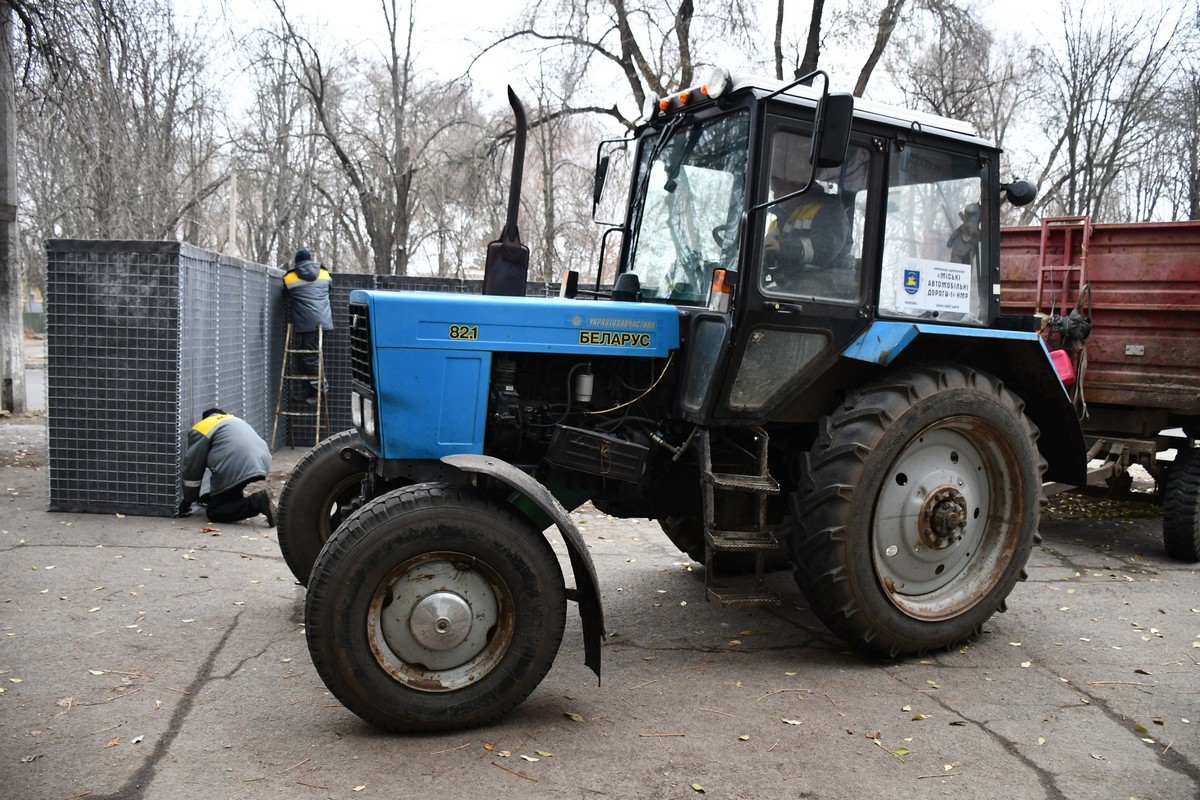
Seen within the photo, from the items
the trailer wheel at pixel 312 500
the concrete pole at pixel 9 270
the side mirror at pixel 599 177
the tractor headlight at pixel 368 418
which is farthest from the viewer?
the concrete pole at pixel 9 270

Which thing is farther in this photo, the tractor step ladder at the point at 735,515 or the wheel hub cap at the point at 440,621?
the tractor step ladder at the point at 735,515

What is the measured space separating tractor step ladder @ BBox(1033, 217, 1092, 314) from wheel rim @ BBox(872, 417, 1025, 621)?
10.4 ft

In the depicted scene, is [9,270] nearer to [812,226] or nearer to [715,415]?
[715,415]

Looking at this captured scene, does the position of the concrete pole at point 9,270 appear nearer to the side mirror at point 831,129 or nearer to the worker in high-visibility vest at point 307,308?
the worker in high-visibility vest at point 307,308

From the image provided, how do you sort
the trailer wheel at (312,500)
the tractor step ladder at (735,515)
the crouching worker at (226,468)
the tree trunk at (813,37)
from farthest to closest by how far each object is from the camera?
the tree trunk at (813,37)
the crouching worker at (226,468)
the trailer wheel at (312,500)
the tractor step ladder at (735,515)

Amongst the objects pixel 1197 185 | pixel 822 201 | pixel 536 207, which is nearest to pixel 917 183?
pixel 822 201

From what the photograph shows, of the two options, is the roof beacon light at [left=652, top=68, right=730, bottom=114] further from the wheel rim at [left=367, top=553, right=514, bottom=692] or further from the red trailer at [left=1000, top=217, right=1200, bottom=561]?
the red trailer at [left=1000, top=217, right=1200, bottom=561]

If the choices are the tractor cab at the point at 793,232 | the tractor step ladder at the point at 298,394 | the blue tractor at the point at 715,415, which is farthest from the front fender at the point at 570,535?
the tractor step ladder at the point at 298,394

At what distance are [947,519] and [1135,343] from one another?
349 cm

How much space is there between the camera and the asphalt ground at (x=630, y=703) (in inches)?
140

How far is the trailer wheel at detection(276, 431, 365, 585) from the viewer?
5383 mm

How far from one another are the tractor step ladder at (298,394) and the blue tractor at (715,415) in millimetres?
6057

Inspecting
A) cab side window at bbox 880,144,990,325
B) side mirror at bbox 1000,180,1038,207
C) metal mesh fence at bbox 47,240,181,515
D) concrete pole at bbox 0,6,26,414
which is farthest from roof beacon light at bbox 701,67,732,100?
concrete pole at bbox 0,6,26,414

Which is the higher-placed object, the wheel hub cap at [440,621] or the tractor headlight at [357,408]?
the tractor headlight at [357,408]
